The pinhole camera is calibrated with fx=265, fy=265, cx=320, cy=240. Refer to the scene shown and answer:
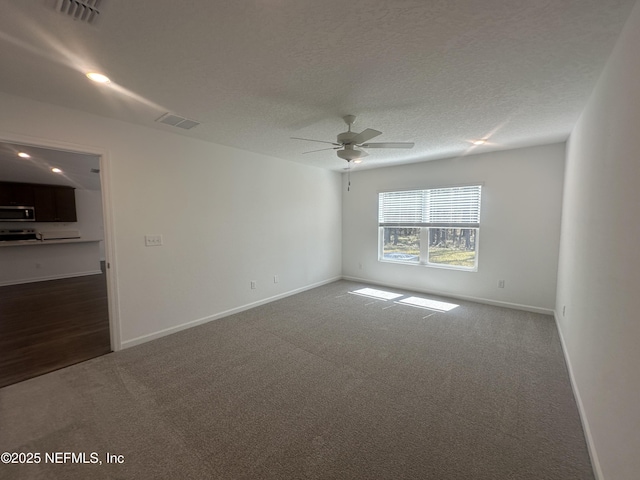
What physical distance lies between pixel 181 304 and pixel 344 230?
12.5 ft

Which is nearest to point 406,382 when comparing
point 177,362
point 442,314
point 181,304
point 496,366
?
point 496,366

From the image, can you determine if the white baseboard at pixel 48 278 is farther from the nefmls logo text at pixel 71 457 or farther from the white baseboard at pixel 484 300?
the white baseboard at pixel 484 300

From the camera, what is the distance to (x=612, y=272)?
1.52m

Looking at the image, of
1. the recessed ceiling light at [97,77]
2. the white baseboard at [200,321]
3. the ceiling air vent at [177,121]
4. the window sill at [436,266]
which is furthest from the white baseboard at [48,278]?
the window sill at [436,266]

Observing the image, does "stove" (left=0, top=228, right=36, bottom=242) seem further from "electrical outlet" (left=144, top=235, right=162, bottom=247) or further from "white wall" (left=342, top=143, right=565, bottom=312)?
"white wall" (left=342, top=143, right=565, bottom=312)

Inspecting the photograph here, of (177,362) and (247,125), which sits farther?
(247,125)

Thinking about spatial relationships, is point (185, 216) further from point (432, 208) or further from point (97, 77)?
point (432, 208)

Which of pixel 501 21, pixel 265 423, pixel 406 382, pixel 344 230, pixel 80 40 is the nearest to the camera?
pixel 501 21

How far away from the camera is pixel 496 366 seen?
267cm

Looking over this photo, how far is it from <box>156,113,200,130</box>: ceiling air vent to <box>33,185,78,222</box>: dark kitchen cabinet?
19.9ft

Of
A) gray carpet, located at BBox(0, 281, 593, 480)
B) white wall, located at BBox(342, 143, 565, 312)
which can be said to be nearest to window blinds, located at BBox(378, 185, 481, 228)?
white wall, located at BBox(342, 143, 565, 312)

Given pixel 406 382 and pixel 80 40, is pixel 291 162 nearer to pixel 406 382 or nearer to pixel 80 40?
pixel 80 40

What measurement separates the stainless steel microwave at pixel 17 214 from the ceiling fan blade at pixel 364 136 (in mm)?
7951

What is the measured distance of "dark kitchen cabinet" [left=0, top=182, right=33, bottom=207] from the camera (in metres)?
5.93
